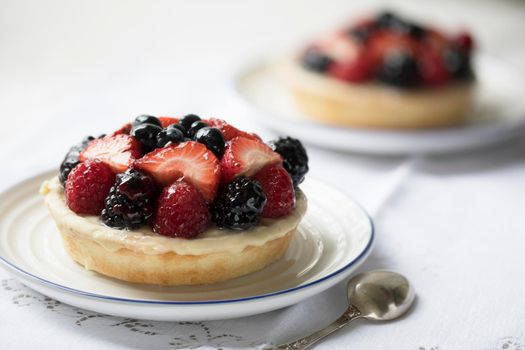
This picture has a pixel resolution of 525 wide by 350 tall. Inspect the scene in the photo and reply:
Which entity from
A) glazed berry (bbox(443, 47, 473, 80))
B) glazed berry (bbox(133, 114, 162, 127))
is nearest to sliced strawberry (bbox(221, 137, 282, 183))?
glazed berry (bbox(133, 114, 162, 127))

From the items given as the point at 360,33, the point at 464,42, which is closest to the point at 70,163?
the point at 360,33

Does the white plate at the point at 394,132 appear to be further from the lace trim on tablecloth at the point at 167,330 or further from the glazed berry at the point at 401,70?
the lace trim on tablecloth at the point at 167,330

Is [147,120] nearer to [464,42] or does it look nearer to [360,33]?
[360,33]

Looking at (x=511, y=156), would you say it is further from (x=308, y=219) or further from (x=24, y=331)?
(x=24, y=331)

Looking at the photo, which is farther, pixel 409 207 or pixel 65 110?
pixel 65 110

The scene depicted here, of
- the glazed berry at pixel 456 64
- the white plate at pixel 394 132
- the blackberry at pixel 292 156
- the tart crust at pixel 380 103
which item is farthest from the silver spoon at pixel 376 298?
the glazed berry at pixel 456 64

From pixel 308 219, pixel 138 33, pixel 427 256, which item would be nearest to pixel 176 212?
pixel 308 219
